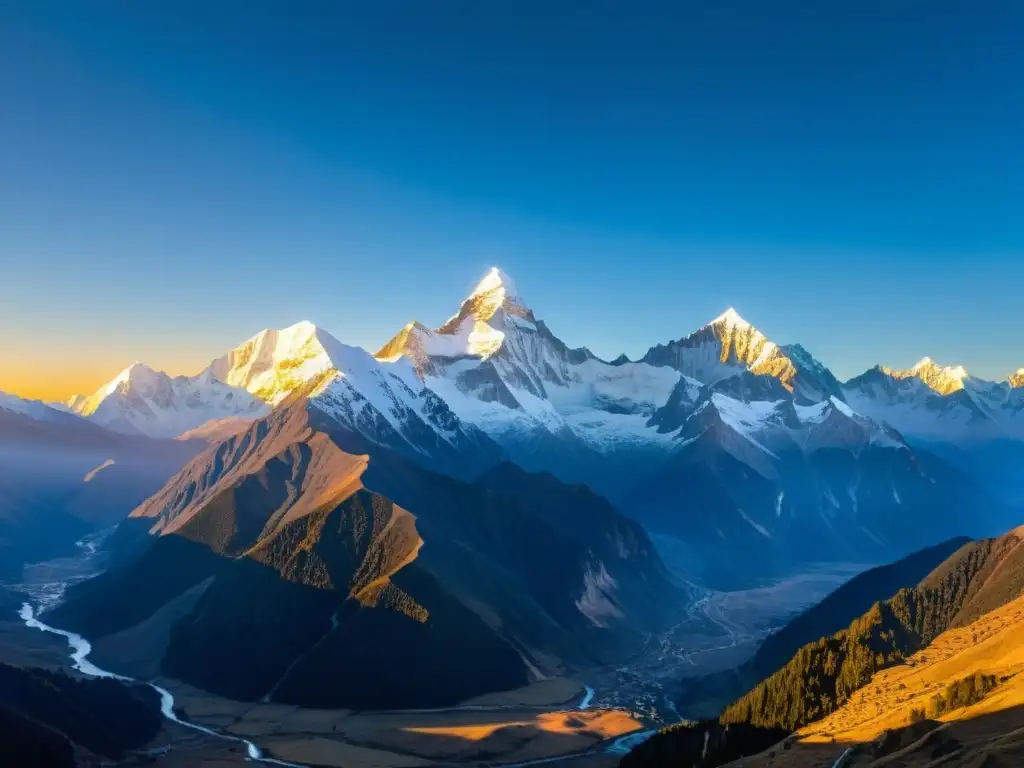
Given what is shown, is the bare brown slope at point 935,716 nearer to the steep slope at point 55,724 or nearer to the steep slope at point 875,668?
the steep slope at point 875,668

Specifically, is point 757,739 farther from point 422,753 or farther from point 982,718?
point 422,753

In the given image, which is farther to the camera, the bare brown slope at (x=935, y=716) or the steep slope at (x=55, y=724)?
the steep slope at (x=55, y=724)

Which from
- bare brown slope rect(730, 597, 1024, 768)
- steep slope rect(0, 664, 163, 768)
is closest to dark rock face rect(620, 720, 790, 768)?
bare brown slope rect(730, 597, 1024, 768)

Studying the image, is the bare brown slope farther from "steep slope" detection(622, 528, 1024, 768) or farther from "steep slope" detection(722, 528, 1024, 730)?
"steep slope" detection(722, 528, 1024, 730)

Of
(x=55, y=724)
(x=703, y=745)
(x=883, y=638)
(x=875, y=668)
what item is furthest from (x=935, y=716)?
(x=55, y=724)

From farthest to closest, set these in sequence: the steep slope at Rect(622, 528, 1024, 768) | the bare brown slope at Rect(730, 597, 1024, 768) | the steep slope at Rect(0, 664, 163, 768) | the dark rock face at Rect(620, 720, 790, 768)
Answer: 1. the steep slope at Rect(0, 664, 163, 768)
2. the dark rock face at Rect(620, 720, 790, 768)
3. the steep slope at Rect(622, 528, 1024, 768)
4. the bare brown slope at Rect(730, 597, 1024, 768)

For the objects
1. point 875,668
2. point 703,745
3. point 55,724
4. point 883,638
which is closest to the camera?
point 875,668

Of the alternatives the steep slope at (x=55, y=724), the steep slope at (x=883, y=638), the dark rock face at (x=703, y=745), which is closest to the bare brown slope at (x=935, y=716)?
the steep slope at (x=883, y=638)

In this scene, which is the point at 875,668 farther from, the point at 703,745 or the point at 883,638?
the point at 703,745

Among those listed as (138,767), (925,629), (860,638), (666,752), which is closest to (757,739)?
(666,752)

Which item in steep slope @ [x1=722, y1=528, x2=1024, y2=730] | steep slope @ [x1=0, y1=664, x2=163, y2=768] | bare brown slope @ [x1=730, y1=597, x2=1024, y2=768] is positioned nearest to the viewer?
bare brown slope @ [x1=730, y1=597, x2=1024, y2=768]

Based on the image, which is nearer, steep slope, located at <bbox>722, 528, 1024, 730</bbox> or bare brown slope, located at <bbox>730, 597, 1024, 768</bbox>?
bare brown slope, located at <bbox>730, 597, 1024, 768</bbox>
